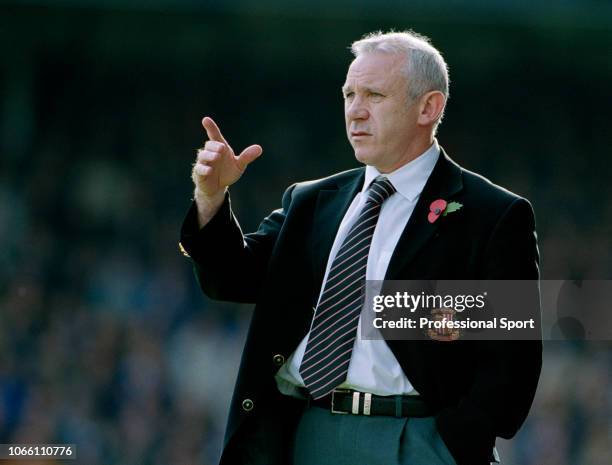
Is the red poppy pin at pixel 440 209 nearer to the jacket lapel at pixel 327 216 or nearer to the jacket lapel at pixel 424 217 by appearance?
the jacket lapel at pixel 424 217

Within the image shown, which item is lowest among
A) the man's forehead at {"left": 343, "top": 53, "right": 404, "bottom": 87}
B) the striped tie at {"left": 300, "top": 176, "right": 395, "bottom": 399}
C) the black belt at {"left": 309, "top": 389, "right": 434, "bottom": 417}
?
the black belt at {"left": 309, "top": 389, "right": 434, "bottom": 417}

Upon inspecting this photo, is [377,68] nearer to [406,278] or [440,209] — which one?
[440,209]

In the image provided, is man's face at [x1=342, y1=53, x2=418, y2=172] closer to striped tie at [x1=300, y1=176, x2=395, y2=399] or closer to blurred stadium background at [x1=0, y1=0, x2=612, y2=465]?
striped tie at [x1=300, y1=176, x2=395, y2=399]

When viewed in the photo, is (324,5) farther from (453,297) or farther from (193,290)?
(453,297)

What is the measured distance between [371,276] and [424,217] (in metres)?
0.26

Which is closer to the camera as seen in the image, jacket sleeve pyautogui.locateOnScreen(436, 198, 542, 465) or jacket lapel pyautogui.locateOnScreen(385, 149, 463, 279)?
jacket sleeve pyautogui.locateOnScreen(436, 198, 542, 465)

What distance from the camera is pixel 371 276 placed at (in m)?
3.74

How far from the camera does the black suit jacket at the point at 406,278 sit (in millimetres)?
3508

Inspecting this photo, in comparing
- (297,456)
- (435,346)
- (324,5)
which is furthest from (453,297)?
(324,5)

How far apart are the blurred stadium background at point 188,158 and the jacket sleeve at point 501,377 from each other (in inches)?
216

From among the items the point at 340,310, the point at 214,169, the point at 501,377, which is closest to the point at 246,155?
the point at 214,169

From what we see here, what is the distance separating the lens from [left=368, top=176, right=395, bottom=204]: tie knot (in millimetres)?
3852

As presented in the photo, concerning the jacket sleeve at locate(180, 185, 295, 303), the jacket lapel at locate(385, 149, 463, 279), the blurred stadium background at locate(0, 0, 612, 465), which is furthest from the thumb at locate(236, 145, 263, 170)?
the blurred stadium background at locate(0, 0, 612, 465)

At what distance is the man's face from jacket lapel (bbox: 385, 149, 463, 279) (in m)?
0.16
